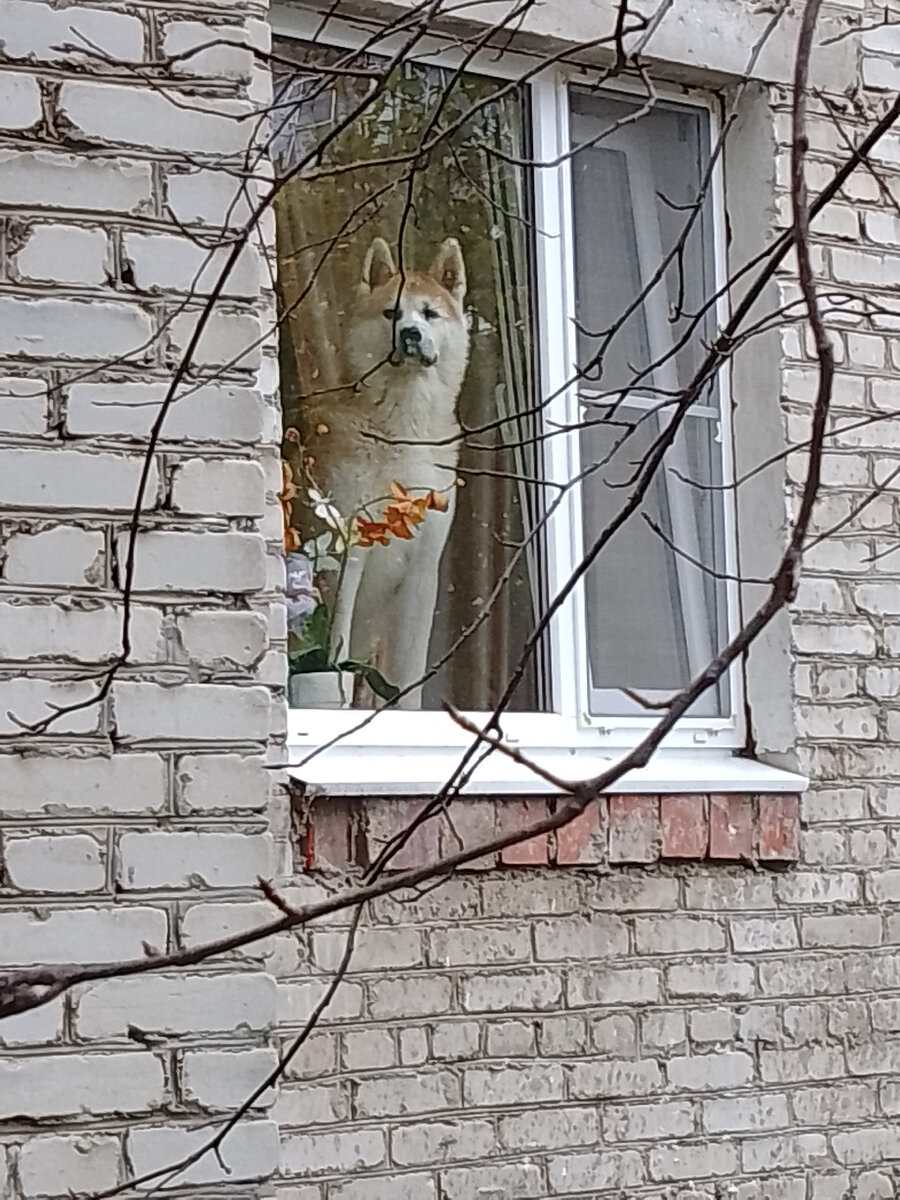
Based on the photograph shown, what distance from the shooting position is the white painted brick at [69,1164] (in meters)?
1.95

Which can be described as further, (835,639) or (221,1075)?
(835,639)

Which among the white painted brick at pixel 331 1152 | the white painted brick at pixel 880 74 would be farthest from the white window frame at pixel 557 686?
the white painted brick at pixel 331 1152

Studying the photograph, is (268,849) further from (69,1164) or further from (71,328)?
(71,328)

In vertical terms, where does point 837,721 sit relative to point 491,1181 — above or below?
above

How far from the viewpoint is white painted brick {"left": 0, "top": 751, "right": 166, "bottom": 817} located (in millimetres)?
1984

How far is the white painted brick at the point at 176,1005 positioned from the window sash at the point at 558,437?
72 cm

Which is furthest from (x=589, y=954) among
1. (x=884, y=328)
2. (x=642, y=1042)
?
(x=884, y=328)

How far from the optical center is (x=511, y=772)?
8.63 ft

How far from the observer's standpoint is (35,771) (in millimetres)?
1992

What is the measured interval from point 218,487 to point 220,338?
0.20 metres

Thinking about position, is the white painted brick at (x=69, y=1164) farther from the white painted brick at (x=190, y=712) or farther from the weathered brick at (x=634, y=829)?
the weathered brick at (x=634, y=829)

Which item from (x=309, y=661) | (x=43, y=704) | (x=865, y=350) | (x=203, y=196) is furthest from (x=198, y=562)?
(x=865, y=350)

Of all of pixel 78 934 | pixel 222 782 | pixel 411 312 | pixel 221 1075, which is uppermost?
pixel 411 312

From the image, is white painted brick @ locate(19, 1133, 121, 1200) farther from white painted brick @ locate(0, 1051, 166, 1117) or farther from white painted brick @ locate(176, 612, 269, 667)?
white painted brick @ locate(176, 612, 269, 667)
